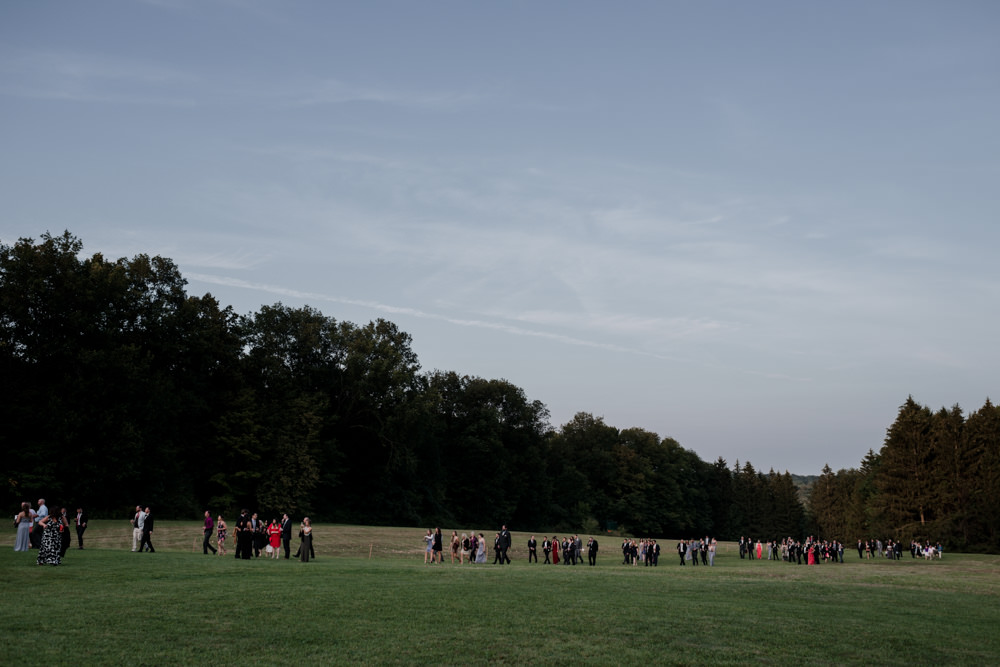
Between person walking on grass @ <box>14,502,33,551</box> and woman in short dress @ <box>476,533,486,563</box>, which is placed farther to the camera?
woman in short dress @ <box>476,533,486,563</box>

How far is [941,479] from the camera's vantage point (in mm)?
86125

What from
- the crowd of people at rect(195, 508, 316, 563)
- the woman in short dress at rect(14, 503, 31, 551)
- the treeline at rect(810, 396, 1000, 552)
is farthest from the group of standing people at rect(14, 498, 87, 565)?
the treeline at rect(810, 396, 1000, 552)

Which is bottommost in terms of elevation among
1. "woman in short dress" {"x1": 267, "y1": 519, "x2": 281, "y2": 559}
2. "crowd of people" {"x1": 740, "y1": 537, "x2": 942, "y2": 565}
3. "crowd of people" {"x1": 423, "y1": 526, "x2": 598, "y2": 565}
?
"crowd of people" {"x1": 740, "y1": 537, "x2": 942, "y2": 565}

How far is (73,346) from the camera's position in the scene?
2219 inches

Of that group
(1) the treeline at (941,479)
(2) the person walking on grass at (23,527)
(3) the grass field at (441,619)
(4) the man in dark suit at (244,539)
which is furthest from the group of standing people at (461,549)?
(1) the treeline at (941,479)

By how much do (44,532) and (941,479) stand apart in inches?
3554

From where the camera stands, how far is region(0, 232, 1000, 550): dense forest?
5603 centimetres

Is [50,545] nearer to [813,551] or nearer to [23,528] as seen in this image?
[23,528]

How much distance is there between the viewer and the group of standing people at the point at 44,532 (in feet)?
76.4

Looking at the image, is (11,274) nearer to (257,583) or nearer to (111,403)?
(111,403)

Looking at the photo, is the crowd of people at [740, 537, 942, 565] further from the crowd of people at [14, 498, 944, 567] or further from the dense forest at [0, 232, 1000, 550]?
the dense forest at [0, 232, 1000, 550]

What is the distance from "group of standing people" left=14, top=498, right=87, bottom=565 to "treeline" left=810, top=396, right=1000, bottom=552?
279 feet

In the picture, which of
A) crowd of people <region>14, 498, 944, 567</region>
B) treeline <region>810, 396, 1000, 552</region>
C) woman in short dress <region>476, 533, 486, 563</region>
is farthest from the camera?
treeline <region>810, 396, 1000, 552</region>

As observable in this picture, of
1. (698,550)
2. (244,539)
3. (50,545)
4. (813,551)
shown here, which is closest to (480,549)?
(244,539)
